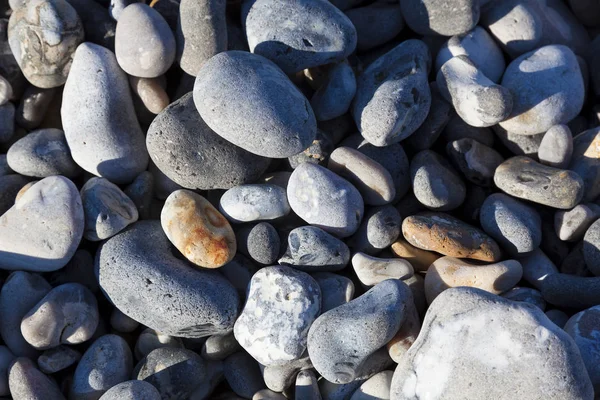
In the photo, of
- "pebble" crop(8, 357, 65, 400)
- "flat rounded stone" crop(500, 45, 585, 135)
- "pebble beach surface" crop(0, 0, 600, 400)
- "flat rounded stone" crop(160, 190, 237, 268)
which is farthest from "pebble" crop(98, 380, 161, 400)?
"flat rounded stone" crop(500, 45, 585, 135)

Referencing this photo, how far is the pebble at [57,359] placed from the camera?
227 centimetres

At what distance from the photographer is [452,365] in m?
1.93

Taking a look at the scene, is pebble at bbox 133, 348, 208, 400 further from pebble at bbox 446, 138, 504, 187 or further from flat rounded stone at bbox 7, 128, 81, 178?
pebble at bbox 446, 138, 504, 187

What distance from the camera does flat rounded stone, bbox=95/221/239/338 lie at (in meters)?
2.21

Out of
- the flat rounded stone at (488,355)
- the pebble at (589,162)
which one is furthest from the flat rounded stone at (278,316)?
the pebble at (589,162)

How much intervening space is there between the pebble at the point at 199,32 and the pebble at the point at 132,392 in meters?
1.40

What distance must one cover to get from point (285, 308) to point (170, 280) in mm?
484

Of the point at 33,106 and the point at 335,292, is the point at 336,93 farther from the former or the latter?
the point at 33,106

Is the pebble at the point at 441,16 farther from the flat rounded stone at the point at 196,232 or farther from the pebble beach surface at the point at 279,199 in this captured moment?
the flat rounded stone at the point at 196,232

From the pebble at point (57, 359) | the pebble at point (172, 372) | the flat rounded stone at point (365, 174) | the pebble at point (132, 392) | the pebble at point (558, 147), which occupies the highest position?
the pebble at point (558, 147)

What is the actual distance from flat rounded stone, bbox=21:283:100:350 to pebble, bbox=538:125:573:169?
7.21 ft

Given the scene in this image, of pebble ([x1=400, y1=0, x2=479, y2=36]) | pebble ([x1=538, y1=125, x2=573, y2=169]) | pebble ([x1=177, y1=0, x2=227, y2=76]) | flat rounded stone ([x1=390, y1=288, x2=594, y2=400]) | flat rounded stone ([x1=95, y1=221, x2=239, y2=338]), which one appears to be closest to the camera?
flat rounded stone ([x1=390, y1=288, x2=594, y2=400])

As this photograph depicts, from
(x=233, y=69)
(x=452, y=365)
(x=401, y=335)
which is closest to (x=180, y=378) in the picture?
(x=401, y=335)

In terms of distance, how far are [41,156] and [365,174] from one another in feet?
4.92
